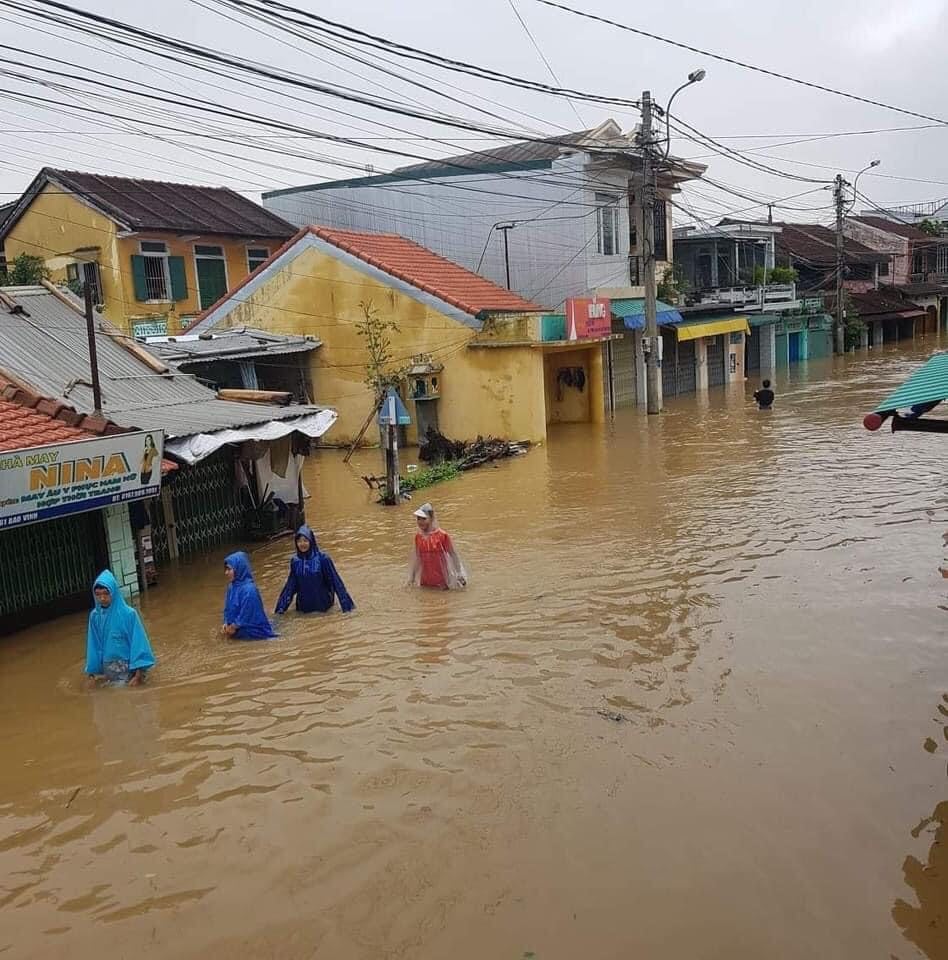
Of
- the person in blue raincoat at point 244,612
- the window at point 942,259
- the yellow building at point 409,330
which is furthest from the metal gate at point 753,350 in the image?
the person in blue raincoat at point 244,612

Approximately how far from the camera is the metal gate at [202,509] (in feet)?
43.7

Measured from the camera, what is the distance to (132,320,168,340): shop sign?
2436 cm

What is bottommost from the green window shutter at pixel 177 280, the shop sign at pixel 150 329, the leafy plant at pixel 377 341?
the leafy plant at pixel 377 341

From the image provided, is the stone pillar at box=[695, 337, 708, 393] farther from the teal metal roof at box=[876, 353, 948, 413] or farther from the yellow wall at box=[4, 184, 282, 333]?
the teal metal roof at box=[876, 353, 948, 413]

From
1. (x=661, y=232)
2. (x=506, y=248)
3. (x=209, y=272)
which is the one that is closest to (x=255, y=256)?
(x=209, y=272)

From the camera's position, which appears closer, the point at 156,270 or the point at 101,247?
the point at 101,247

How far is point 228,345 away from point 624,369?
563 inches

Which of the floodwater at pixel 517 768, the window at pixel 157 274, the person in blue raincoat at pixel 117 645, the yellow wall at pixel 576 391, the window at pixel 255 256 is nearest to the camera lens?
the floodwater at pixel 517 768

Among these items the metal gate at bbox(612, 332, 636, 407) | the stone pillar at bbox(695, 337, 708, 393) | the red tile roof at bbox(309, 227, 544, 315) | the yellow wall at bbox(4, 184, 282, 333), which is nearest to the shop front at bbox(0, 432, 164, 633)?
the red tile roof at bbox(309, 227, 544, 315)

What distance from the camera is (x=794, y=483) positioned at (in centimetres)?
1697

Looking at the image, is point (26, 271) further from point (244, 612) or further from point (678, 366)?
point (678, 366)

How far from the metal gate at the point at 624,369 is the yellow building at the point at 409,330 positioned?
16.3 ft

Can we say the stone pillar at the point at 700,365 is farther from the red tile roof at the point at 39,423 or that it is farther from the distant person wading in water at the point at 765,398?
the red tile roof at the point at 39,423

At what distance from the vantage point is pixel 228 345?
21.5 m
